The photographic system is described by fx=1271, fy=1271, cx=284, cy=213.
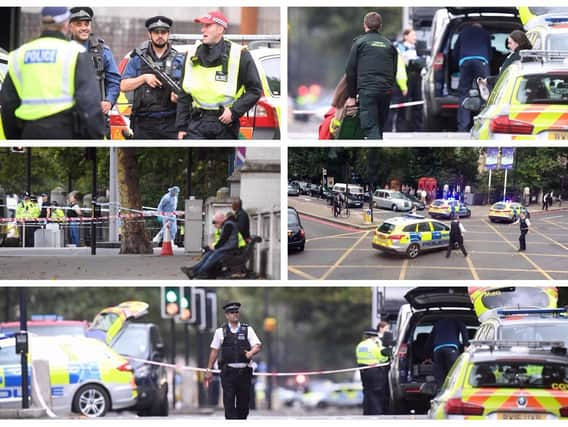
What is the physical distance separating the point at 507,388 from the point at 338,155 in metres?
2.22

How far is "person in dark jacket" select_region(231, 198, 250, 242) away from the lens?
9852 millimetres

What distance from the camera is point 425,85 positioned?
13367mm

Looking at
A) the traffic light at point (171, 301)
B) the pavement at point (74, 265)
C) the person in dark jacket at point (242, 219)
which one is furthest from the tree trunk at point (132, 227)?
the traffic light at point (171, 301)

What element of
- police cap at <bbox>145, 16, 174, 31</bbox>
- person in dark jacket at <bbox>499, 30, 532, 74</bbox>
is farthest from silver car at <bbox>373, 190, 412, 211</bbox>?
police cap at <bbox>145, 16, 174, 31</bbox>

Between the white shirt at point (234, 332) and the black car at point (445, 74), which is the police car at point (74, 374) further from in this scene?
the black car at point (445, 74)

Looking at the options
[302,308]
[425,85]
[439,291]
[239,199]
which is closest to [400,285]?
[439,291]

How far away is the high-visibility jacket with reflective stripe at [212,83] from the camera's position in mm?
9867

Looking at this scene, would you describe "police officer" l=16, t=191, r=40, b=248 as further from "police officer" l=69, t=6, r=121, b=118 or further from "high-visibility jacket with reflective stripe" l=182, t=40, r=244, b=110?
"high-visibility jacket with reflective stripe" l=182, t=40, r=244, b=110

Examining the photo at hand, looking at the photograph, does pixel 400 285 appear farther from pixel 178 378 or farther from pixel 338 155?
pixel 178 378

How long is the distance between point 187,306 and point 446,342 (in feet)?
9.62

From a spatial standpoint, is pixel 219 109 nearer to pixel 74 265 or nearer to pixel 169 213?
pixel 169 213

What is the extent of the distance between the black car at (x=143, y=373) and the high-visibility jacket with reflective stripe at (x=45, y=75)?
2530 millimetres

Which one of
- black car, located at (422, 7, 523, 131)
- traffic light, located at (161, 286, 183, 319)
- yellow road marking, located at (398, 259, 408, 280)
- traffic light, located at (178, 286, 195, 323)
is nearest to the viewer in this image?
yellow road marking, located at (398, 259, 408, 280)

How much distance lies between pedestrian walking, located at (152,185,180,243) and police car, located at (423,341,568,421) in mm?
2436
